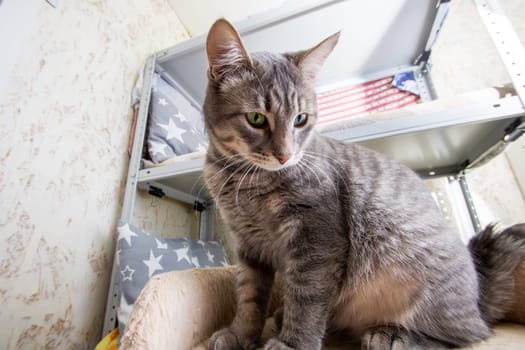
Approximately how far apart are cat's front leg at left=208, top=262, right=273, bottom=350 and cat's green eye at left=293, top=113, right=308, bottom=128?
0.39 m

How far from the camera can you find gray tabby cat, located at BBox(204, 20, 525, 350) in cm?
50

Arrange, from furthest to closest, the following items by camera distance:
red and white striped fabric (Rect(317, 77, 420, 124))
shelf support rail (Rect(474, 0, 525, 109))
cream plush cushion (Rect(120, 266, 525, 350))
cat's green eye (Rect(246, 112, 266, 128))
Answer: red and white striped fabric (Rect(317, 77, 420, 124)) → shelf support rail (Rect(474, 0, 525, 109)) → cat's green eye (Rect(246, 112, 266, 128)) → cream plush cushion (Rect(120, 266, 525, 350))

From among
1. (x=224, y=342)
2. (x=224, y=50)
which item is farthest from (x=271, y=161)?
(x=224, y=342)

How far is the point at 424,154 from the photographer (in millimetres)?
1062

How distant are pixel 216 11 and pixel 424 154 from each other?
57.5 inches

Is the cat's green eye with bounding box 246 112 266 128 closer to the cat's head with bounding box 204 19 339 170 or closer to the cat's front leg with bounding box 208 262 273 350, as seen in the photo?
the cat's head with bounding box 204 19 339 170

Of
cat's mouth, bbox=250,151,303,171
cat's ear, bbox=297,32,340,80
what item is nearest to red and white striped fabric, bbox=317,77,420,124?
cat's ear, bbox=297,32,340,80

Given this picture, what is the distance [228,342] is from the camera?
0.51 m

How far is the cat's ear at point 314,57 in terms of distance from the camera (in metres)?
0.62

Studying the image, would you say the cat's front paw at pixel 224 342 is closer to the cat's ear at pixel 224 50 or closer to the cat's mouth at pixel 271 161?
the cat's mouth at pixel 271 161

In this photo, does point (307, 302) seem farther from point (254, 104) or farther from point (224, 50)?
point (224, 50)

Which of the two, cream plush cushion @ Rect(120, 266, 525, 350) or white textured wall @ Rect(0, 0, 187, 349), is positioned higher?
white textured wall @ Rect(0, 0, 187, 349)

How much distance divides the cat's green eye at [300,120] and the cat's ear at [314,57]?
123 millimetres

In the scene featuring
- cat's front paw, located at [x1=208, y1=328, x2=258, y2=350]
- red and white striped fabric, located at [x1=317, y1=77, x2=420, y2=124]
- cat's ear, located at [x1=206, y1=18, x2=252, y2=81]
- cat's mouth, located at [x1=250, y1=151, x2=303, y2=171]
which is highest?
red and white striped fabric, located at [x1=317, y1=77, x2=420, y2=124]
